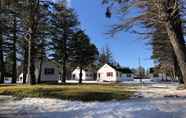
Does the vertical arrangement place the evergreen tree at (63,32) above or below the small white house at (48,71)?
above

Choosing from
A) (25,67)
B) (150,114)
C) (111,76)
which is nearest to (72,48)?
(25,67)

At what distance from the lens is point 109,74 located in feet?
265

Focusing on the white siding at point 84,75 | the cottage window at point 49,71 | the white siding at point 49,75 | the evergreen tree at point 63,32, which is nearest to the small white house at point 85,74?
the white siding at point 84,75

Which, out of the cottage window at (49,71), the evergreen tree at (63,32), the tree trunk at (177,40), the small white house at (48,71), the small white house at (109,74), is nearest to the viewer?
the tree trunk at (177,40)

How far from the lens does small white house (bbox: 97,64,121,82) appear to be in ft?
259

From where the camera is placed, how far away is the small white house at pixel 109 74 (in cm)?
7894

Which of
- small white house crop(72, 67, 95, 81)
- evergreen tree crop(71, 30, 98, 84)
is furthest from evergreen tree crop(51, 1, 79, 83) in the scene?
small white house crop(72, 67, 95, 81)

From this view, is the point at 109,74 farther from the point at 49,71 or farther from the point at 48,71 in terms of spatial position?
the point at 48,71

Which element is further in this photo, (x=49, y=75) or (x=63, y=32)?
(x=49, y=75)

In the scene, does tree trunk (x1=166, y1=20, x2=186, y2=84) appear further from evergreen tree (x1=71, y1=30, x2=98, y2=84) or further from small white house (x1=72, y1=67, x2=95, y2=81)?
small white house (x1=72, y1=67, x2=95, y2=81)

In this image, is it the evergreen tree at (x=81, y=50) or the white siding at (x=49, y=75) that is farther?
the white siding at (x=49, y=75)

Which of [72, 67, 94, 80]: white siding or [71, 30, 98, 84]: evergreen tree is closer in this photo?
[71, 30, 98, 84]: evergreen tree

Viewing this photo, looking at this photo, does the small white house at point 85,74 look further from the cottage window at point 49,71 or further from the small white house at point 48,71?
the cottage window at point 49,71

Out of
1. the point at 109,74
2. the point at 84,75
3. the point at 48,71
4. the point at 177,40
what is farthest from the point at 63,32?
the point at 84,75
